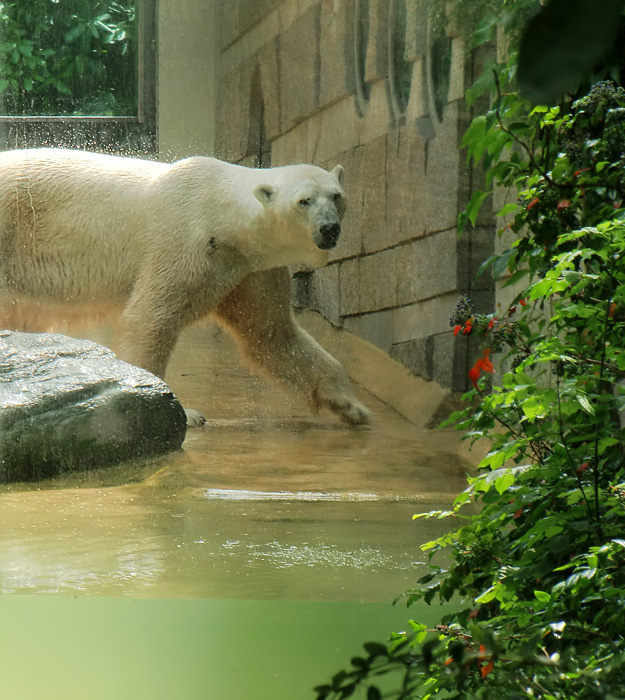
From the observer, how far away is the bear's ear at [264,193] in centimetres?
261

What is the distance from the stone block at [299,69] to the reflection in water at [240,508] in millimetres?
670

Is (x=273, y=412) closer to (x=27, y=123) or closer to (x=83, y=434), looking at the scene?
(x=83, y=434)

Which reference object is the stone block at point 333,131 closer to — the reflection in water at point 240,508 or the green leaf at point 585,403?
the reflection in water at point 240,508

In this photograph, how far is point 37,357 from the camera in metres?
2.67

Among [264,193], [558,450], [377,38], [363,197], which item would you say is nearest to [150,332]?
[264,193]

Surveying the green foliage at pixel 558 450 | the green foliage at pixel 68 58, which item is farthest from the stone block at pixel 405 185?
the green foliage at pixel 558 450

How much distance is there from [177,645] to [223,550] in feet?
1.58

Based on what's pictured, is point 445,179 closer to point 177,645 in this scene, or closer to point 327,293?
point 327,293

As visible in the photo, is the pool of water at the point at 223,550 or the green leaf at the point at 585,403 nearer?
the green leaf at the point at 585,403

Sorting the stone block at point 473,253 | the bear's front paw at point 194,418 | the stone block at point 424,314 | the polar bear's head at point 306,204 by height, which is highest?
the polar bear's head at point 306,204

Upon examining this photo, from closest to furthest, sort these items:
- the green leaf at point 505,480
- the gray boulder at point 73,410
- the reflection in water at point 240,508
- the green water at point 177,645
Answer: the green leaf at point 505,480 < the green water at point 177,645 < the reflection in water at point 240,508 < the gray boulder at point 73,410

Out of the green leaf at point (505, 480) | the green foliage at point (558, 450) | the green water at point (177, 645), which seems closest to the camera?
the green foliage at point (558, 450)

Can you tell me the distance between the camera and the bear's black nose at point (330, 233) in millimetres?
2600

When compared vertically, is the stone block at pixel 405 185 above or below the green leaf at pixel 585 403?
above
